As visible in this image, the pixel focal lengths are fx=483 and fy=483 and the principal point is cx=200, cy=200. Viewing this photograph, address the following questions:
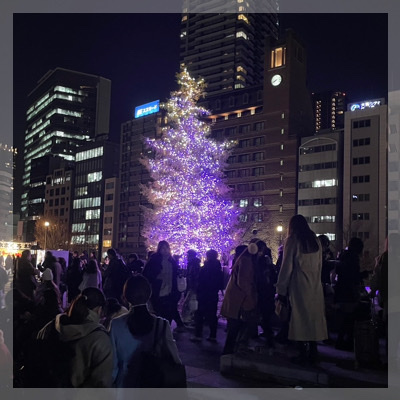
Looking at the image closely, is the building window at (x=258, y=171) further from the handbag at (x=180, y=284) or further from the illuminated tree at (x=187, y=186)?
the handbag at (x=180, y=284)

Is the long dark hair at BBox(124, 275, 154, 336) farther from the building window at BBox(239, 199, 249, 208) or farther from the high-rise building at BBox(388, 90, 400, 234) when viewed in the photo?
the building window at BBox(239, 199, 249, 208)

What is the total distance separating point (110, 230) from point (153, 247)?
7388cm

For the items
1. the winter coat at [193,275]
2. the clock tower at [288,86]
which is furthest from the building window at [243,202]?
the winter coat at [193,275]

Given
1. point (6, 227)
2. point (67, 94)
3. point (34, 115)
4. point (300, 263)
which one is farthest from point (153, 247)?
point (34, 115)

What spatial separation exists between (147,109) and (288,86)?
109ft

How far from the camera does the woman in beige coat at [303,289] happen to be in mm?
6020

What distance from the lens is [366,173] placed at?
63.3 meters

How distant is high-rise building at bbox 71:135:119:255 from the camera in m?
102

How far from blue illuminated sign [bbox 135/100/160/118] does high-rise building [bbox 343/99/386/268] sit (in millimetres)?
41370

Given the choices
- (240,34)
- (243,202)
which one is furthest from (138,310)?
(240,34)

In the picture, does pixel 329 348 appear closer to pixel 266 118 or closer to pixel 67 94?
pixel 266 118

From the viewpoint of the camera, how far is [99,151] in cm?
10538

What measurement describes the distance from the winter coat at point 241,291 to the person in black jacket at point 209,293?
5.92ft

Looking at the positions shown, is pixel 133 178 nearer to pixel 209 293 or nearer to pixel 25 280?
pixel 209 293
